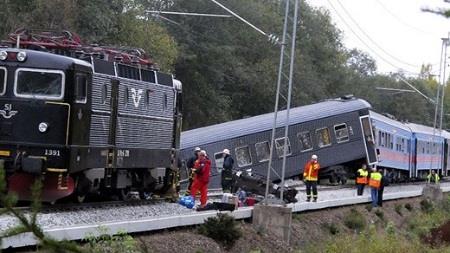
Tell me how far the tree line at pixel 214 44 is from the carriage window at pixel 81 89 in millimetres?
Answer: 16392

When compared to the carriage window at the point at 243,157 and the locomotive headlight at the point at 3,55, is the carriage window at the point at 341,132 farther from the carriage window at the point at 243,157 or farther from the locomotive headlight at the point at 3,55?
the locomotive headlight at the point at 3,55

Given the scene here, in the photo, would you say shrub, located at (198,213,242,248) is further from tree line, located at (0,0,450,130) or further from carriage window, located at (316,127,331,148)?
carriage window, located at (316,127,331,148)

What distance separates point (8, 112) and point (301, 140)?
78.4 feet

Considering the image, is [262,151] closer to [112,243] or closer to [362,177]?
[362,177]

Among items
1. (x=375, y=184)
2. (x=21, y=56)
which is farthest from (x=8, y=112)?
(x=375, y=184)

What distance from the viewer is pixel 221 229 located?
17.1 m

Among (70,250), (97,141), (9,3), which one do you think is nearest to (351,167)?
(9,3)

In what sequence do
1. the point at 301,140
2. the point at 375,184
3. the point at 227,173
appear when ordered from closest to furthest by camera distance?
the point at 227,173 → the point at 375,184 → the point at 301,140

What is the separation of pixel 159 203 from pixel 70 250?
18.0m

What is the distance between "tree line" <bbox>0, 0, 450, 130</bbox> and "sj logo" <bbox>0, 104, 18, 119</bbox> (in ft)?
55.0

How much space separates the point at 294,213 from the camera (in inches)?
972

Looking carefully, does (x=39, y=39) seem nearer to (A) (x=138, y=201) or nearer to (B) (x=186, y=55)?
(A) (x=138, y=201)

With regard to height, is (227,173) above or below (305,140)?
below

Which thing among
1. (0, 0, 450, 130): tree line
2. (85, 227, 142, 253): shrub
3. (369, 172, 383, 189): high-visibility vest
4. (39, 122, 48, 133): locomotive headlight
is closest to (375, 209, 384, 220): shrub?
(369, 172, 383, 189): high-visibility vest
